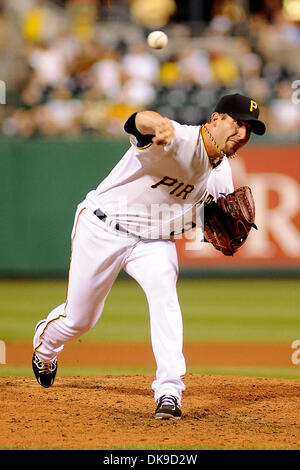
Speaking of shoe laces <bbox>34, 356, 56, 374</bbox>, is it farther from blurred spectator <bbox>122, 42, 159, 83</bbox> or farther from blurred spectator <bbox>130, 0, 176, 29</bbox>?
blurred spectator <bbox>130, 0, 176, 29</bbox>

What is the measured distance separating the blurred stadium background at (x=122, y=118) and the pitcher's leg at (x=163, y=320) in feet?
13.5

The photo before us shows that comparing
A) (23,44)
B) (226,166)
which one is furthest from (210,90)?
(226,166)

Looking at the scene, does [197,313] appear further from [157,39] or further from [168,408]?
[168,408]

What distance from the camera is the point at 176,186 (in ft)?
15.2

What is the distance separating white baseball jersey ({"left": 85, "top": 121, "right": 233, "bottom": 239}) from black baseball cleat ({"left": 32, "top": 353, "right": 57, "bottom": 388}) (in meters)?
1.13

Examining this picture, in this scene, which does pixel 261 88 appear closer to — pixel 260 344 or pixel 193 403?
pixel 260 344

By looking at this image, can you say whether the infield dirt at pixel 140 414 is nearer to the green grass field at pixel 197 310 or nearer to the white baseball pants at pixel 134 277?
the white baseball pants at pixel 134 277

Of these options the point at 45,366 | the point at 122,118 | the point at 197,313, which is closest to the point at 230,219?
the point at 45,366

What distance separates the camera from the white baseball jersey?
4.47 metres

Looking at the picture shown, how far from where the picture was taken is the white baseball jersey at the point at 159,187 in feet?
14.7

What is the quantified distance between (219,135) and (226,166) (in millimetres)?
539

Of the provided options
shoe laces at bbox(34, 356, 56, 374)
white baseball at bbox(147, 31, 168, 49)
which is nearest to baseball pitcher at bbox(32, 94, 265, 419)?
shoe laces at bbox(34, 356, 56, 374)

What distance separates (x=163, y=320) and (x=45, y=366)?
1.11m

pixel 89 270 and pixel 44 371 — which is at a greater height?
pixel 89 270
